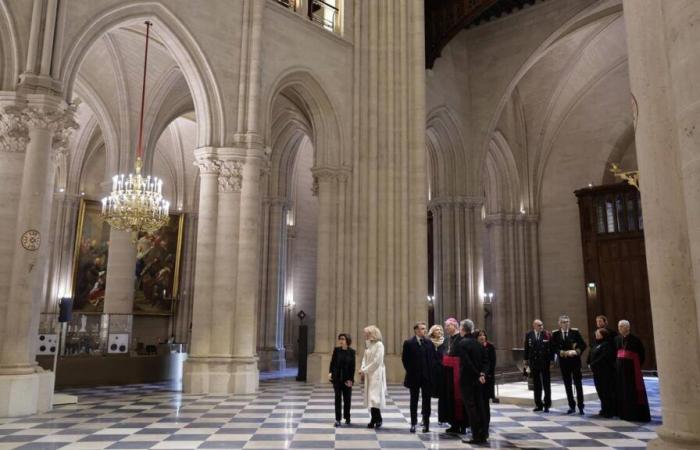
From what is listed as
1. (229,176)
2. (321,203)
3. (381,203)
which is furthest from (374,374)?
(381,203)

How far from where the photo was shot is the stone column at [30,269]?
8.58m

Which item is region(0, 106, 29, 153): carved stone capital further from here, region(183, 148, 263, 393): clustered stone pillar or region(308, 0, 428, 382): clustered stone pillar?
region(308, 0, 428, 382): clustered stone pillar

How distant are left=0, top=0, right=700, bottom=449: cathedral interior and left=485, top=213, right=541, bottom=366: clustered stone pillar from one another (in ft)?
0.26

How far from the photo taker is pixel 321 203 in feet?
49.4

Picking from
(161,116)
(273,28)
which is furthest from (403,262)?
(161,116)

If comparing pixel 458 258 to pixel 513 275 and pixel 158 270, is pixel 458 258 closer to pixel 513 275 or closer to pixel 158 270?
pixel 513 275

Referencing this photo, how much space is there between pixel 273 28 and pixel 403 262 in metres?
6.26

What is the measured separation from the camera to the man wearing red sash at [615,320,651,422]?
8.37 meters

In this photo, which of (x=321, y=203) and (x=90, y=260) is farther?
(x=90, y=260)

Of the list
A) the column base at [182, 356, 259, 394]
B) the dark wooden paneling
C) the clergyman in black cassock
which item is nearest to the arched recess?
the column base at [182, 356, 259, 394]

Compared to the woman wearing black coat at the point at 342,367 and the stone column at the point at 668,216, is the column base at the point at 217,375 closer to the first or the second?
the woman wearing black coat at the point at 342,367

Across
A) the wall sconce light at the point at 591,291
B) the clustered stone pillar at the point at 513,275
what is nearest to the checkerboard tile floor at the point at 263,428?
the wall sconce light at the point at 591,291

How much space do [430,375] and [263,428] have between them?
214 cm

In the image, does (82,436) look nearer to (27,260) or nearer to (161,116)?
(27,260)
